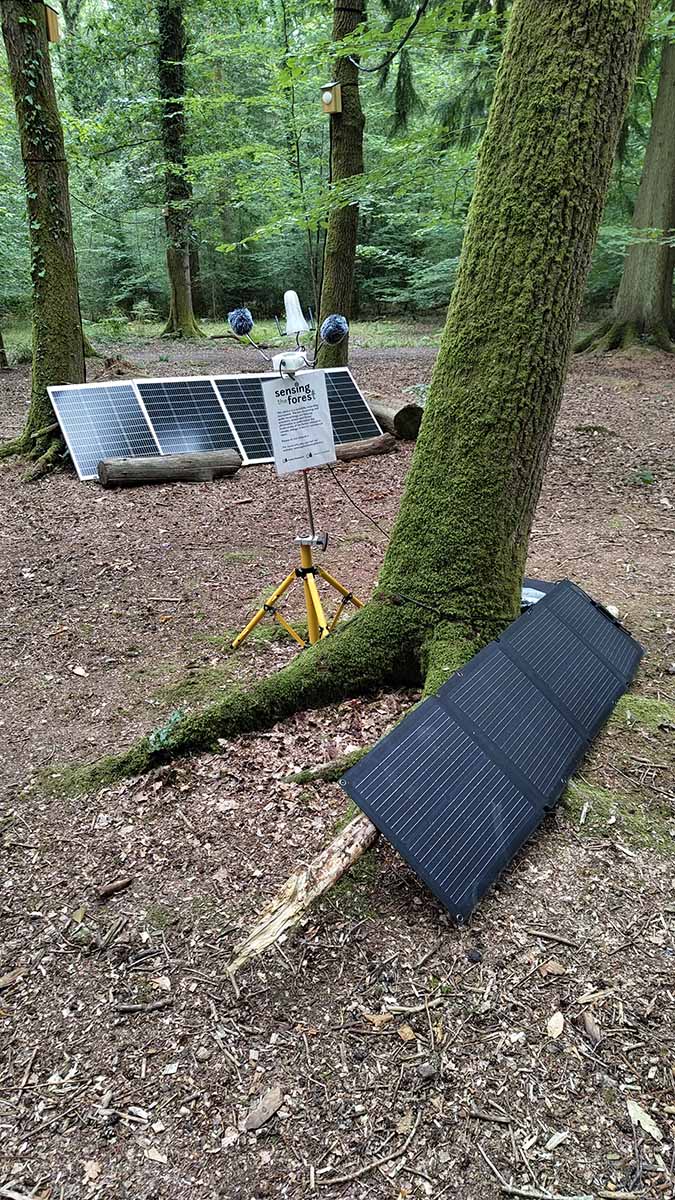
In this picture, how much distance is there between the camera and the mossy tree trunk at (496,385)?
238cm

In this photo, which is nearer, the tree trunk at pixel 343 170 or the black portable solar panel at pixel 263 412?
the black portable solar panel at pixel 263 412

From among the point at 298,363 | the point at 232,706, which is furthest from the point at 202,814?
the point at 298,363

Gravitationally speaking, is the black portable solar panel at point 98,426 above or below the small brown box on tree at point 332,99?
below

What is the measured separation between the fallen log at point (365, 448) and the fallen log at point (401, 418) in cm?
18

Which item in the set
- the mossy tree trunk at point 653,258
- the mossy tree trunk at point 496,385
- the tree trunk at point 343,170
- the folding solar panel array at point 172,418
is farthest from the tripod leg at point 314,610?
the mossy tree trunk at point 653,258

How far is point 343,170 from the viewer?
26.8 feet

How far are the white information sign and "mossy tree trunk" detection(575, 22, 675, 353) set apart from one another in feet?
27.8

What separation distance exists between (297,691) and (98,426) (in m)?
4.97

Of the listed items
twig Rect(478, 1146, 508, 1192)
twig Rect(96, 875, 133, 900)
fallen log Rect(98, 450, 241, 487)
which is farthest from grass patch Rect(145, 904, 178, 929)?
fallen log Rect(98, 450, 241, 487)

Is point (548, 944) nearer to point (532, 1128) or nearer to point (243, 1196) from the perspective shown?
point (532, 1128)

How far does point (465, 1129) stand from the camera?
1.45m

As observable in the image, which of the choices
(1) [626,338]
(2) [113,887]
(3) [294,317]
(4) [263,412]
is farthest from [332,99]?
(2) [113,887]

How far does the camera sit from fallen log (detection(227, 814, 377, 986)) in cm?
187

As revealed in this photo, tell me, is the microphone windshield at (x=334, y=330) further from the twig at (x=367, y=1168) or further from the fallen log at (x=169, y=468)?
the fallen log at (x=169, y=468)
